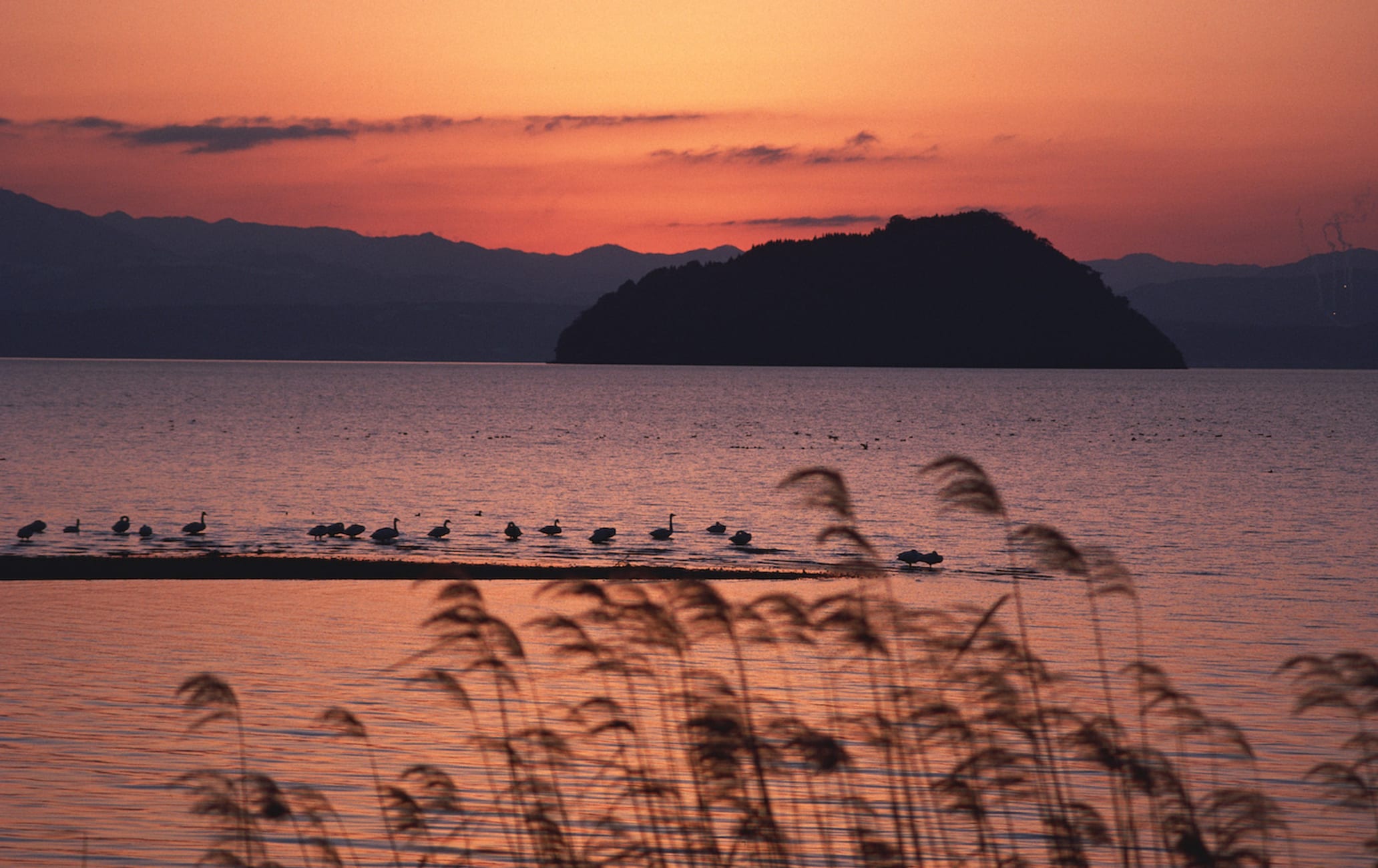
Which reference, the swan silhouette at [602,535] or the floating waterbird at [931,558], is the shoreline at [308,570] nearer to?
the floating waterbird at [931,558]

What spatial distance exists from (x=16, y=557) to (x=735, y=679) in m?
23.0

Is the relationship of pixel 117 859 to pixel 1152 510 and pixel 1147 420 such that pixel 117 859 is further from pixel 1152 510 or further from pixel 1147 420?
pixel 1147 420

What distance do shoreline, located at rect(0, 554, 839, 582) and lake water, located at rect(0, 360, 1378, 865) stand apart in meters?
1.36

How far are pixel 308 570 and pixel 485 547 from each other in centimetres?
782

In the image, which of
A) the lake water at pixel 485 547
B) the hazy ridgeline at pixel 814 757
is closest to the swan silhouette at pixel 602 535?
the lake water at pixel 485 547

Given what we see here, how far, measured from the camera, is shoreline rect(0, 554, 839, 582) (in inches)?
1319

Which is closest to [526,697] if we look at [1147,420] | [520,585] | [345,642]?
[345,642]

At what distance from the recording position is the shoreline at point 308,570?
33.5 meters

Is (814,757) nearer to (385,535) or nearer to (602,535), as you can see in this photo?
(602,535)

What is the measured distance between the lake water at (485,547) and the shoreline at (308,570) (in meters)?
1.36

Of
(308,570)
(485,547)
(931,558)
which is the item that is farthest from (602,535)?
(308,570)

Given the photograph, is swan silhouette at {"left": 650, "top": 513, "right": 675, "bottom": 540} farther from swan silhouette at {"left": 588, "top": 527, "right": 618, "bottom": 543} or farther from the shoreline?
the shoreline

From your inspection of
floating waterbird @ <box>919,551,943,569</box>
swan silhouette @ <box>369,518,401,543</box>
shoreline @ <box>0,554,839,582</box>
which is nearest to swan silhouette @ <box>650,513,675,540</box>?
shoreline @ <box>0,554,839,582</box>

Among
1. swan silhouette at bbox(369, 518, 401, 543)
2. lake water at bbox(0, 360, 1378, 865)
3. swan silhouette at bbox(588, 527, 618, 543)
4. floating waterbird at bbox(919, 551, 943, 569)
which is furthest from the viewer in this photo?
swan silhouette at bbox(588, 527, 618, 543)
